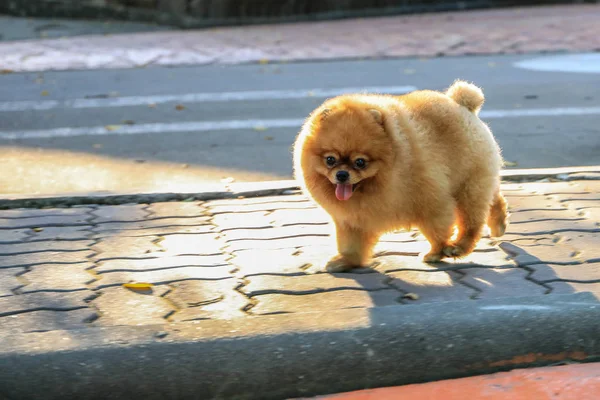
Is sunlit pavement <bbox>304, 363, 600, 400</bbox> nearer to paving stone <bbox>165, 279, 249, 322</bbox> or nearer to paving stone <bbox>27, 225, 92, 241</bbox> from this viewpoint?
paving stone <bbox>165, 279, 249, 322</bbox>

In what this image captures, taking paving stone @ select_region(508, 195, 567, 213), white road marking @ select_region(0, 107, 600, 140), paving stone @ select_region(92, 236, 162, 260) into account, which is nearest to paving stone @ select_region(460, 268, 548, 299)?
paving stone @ select_region(508, 195, 567, 213)

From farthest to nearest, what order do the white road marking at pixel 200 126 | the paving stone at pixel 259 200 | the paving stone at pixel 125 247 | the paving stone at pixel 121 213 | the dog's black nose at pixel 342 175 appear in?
the white road marking at pixel 200 126 → the paving stone at pixel 259 200 → the paving stone at pixel 121 213 → the paving stone at pixel 125 247 → the dog's black nose at pixel 342 175

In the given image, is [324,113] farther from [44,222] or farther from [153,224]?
[44,222]

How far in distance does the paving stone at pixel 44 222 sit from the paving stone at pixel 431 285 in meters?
1.71

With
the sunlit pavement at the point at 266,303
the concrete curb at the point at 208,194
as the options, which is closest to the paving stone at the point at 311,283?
the sunlit pavement at the point at 266,303

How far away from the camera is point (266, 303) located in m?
3.22

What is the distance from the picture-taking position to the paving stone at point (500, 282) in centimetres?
328

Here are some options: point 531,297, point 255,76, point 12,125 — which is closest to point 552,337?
point 531,297

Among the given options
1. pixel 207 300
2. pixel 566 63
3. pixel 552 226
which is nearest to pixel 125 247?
pixel 207 300

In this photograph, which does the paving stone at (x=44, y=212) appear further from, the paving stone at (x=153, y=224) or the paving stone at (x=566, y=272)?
the paving stone at (x=566, y=272)

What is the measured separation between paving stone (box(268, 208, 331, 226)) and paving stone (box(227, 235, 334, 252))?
246 mm

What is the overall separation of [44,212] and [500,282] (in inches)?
96.1

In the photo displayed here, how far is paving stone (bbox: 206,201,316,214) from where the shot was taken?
4586mm

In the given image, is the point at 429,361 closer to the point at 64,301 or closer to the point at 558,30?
the point at 64,301
